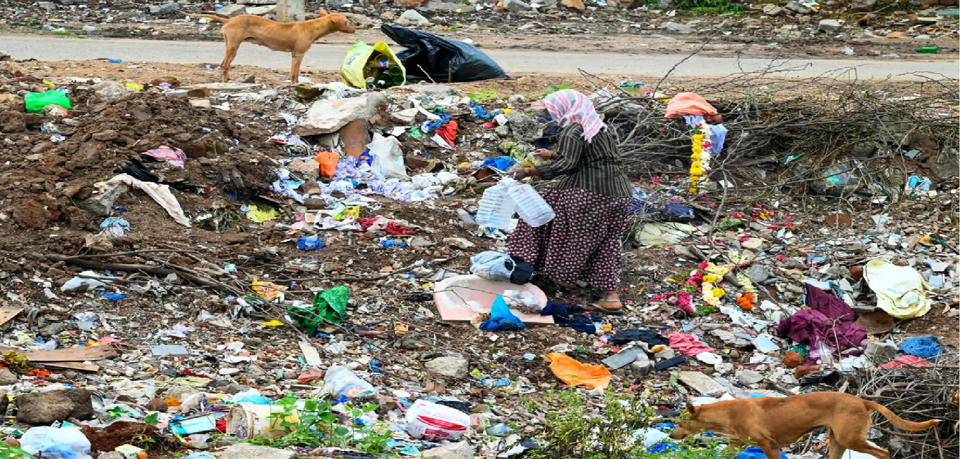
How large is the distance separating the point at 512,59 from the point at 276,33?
371 cm

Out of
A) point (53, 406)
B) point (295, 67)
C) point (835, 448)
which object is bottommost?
point (835, 448)

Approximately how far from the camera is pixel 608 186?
645 centimetres

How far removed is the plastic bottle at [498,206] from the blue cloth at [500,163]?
178 cm

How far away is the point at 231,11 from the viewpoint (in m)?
14.4

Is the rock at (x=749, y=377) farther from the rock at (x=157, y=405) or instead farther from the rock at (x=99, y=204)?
the rock at (x=99, y=204)

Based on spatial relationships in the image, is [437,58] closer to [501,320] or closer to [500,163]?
[500,163]

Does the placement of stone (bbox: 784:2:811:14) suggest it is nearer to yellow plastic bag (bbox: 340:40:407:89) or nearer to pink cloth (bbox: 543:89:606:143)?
yellow plastic bag (bbox: 340:40:407:89)

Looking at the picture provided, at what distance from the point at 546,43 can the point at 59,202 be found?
8505mm

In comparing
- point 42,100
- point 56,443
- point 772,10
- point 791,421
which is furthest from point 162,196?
point 772,10

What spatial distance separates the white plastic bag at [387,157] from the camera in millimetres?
8336

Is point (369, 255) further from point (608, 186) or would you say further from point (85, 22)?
point (85, 22)

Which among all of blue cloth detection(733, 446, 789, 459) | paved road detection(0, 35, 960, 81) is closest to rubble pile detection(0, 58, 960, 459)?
blue cloth detection(733, 446, 789, 459)

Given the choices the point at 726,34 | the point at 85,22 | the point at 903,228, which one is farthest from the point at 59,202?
the point at 726,34

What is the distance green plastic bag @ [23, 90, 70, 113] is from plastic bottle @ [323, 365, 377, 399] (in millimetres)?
4748
